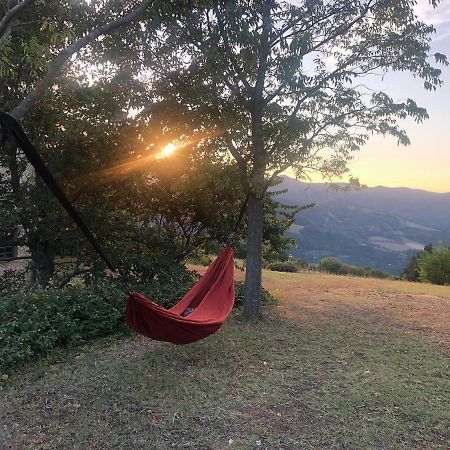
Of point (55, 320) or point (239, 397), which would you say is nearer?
point (239, 397)

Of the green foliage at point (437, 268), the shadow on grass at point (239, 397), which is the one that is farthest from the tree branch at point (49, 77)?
the green foliage at point (437, 268)

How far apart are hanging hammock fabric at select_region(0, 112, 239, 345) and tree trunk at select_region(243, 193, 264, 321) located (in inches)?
33.2

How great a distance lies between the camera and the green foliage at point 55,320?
13.4ft

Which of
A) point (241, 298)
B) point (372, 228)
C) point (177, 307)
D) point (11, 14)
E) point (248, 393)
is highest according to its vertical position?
point (11, 14)

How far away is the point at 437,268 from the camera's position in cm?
1706

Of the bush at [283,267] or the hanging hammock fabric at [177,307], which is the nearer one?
the hanging hammock fabric at [177,307]

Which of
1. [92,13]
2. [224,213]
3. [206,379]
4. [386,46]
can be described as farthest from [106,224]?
[386,46]

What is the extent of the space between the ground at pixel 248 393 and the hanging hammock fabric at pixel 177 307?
48 cm

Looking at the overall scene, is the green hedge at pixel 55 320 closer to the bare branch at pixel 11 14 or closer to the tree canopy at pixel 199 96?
the tree canopy at pixel 199 96

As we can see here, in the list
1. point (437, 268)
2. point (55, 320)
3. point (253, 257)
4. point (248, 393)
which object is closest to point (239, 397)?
point (248, 393)

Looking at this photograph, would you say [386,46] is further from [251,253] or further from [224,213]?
[224,213]

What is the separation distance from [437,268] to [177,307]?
51.4ft

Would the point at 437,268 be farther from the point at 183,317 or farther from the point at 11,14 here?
the point at 11,14

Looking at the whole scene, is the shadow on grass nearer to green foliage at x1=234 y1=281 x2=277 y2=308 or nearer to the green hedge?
the green hedge
